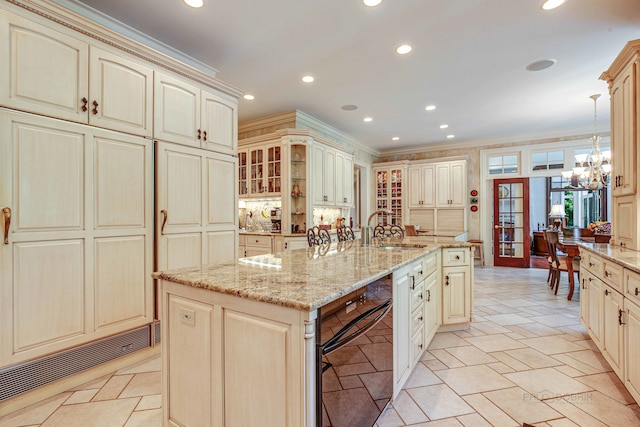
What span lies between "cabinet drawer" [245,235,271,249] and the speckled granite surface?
105 inches

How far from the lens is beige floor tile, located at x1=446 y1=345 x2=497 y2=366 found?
2533 millimetres

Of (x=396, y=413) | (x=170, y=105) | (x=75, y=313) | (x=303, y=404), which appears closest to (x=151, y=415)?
(x=75, y=313)

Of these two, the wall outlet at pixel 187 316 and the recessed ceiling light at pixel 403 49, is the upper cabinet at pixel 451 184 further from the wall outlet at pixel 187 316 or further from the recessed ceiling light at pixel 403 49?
the wall outlet at pixel 187 316

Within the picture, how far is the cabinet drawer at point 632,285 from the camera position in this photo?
5.83 feet

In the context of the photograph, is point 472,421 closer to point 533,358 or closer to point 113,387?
point 533,358

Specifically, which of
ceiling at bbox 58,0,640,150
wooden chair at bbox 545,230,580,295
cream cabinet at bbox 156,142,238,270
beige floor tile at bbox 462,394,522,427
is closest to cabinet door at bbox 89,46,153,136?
cream cabinet at bbox 156,142,238,270

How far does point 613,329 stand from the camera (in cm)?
215

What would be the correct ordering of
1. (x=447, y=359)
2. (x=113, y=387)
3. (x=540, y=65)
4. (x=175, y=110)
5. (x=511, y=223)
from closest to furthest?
(x=113, y=387), (x=447, y=359), (x=175, y=110), (x=540, y=65), (x=511, y=223)

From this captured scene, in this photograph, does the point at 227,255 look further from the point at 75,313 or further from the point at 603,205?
the point at 603,205

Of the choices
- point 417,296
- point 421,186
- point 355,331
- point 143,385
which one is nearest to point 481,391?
point 417,296

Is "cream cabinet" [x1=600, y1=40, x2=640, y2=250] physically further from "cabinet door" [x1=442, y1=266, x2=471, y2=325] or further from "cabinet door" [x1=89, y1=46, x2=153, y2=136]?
"cabinet door" [x1=89, y1=46, x2=153, y2=136]

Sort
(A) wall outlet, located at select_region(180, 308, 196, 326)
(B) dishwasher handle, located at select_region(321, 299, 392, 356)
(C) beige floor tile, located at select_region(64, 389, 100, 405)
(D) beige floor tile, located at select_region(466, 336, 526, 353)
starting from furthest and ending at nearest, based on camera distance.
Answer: (D) beige floor tile, located at select_region(466, 336, 526, 353)
(C) beige floor tile, located at select_region(64, 389, 100, 405)
(A) wall outlet, located at select_region(180, 308, 196, 326)
(B) dishwasher handle, located at select_region(321, 299, 392, 356)

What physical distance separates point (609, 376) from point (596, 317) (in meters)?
0.47

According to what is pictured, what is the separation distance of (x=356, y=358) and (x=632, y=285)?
180cm
